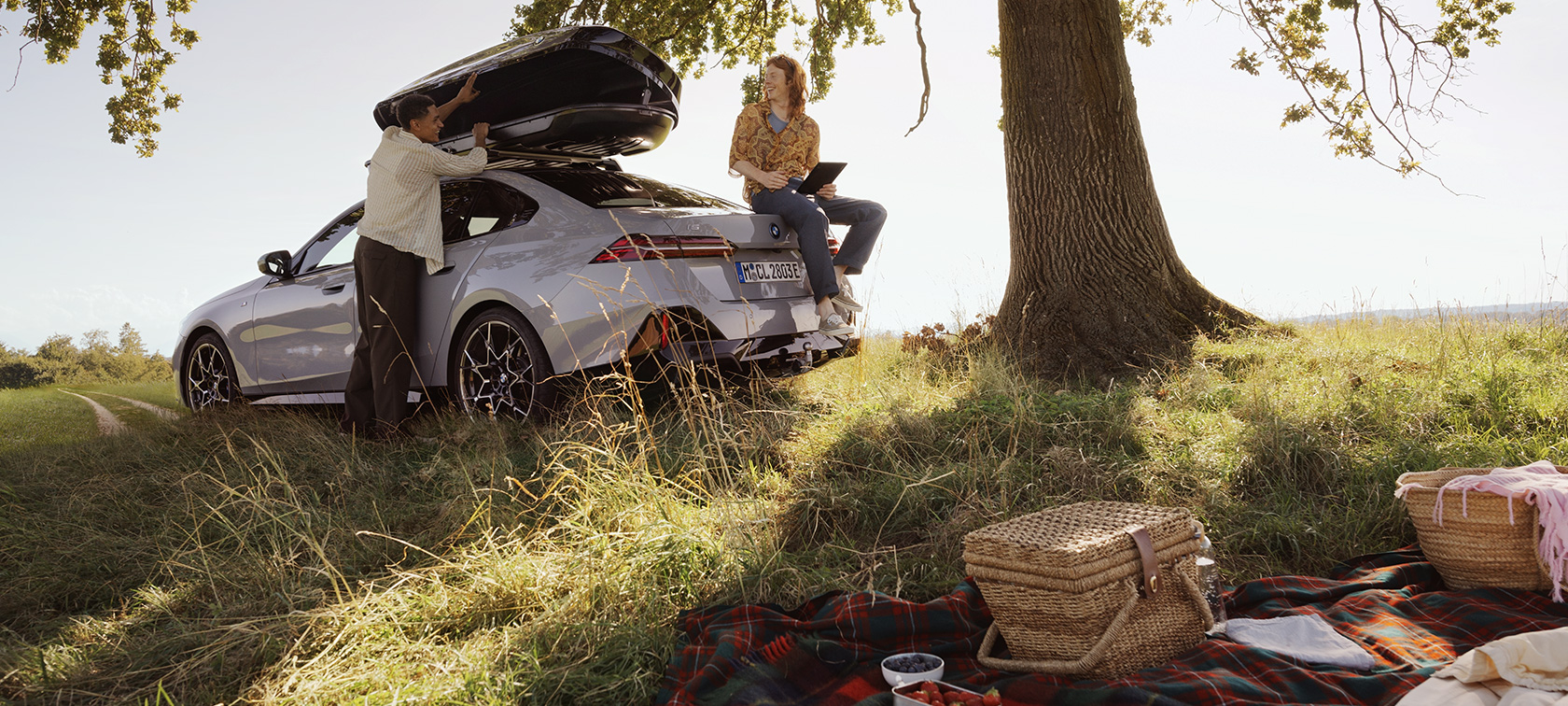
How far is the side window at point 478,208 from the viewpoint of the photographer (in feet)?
15.9

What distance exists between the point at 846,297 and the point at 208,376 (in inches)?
200

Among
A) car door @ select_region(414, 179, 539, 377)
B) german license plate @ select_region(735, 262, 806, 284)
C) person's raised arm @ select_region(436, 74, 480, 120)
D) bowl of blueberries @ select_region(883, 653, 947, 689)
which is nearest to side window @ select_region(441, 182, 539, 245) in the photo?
car door @ select_region(414, 179, 539, 377)

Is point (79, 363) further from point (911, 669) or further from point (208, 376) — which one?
point (911, 669)

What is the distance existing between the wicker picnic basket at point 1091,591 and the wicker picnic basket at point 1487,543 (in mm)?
975

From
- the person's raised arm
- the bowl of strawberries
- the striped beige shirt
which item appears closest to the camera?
the bowl of strawberries

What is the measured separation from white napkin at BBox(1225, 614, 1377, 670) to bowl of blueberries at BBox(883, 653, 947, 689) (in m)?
0.85

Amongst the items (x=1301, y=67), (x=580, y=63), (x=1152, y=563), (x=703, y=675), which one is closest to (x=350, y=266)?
(x=580, y=63)

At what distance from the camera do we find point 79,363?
23000mm

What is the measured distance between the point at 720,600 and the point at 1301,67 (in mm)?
9249

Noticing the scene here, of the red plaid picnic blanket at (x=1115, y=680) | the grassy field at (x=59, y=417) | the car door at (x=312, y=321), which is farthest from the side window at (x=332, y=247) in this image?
the red plaid picnic blanket at (x=1115, y=680)

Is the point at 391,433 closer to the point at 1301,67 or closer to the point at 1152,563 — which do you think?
the point at 1152,563

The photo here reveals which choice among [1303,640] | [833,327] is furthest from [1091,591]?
[833,327]

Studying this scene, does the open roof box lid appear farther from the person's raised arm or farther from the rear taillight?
the rear taillight

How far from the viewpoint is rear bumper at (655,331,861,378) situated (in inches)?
168
